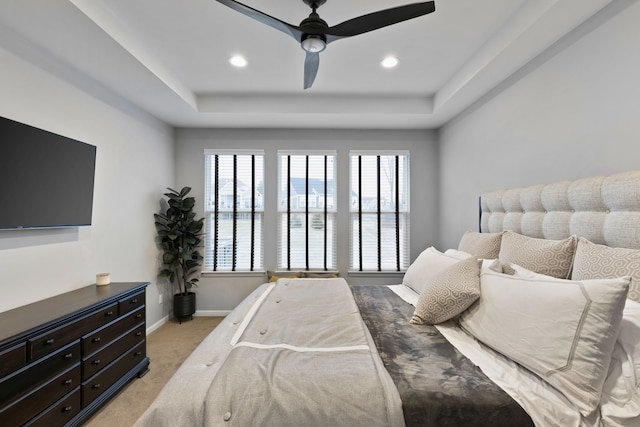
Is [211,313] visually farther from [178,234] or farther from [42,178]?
[42,178]

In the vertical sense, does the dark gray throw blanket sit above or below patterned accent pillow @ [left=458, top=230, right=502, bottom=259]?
below

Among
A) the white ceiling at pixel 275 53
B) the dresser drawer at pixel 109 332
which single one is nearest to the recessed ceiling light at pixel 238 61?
the white ceiling at pixel 275 53

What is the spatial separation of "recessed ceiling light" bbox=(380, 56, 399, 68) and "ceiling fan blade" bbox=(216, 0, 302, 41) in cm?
113

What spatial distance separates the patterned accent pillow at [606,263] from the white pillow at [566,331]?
0.92ft

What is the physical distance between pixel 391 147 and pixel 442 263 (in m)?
2.29

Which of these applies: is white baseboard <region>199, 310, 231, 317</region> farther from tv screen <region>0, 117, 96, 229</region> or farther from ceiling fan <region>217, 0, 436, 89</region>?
ceiling fan <region>217, 0, 436, 89</region>

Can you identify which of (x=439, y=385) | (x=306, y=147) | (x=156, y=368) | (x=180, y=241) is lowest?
(x=156, y=368)

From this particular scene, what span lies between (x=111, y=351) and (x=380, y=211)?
3.34 meters

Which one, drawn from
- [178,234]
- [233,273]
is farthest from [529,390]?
[178,234]

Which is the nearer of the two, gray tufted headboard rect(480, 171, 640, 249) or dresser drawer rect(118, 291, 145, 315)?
gray tufted headboard rect(480, 171, 640, 249)

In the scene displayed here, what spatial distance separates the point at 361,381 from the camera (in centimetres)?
107

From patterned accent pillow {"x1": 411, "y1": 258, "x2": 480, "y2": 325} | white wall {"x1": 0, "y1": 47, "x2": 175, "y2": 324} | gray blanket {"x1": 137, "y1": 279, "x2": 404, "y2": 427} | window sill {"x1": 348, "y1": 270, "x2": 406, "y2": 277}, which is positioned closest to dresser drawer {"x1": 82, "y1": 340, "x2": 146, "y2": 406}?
white wall {"x1": 0, "y1": 47, "x2": 175, "y2": 324}

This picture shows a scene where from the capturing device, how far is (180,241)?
3662 mm

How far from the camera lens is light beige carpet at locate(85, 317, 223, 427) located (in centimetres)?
200
